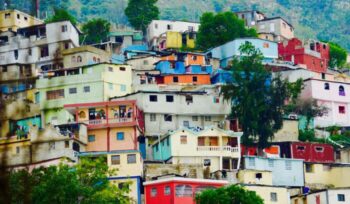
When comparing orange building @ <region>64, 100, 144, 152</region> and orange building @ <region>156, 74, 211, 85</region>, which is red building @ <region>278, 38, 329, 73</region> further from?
orange building @ <region>64, 100, 144, 152</region>

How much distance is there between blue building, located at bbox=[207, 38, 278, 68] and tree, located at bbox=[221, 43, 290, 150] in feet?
34.5

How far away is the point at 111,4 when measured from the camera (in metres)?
147

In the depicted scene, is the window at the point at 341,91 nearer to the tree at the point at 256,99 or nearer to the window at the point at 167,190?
the tree at the point at 256,99

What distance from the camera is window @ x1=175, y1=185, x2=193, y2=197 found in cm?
4541

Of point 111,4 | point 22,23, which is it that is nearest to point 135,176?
point 22,23

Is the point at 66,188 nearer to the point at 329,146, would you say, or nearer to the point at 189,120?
the point at 189,120

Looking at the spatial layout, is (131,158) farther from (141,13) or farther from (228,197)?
(141,13)

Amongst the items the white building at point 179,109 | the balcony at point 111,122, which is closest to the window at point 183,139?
the balcony at point 111,122

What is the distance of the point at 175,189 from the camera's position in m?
45.4

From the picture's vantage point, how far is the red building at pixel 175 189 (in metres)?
45.3

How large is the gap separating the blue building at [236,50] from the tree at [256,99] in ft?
34.5

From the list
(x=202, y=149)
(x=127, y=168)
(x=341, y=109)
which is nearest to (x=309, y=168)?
(x=202, y=149)

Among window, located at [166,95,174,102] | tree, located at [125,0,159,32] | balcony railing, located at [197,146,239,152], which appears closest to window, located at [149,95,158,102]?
window, located at [166,95,174,102]

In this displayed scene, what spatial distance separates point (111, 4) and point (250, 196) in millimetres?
108447
